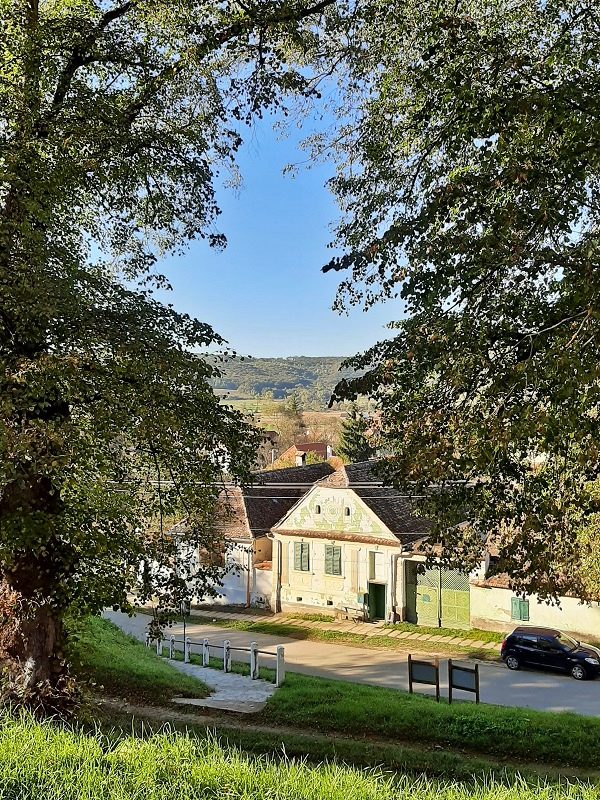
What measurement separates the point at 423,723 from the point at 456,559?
515cm

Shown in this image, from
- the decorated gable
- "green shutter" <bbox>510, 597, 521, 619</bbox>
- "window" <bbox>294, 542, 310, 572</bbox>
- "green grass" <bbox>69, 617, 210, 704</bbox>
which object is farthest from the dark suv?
"window" <bbox>294, 542, 310, 572</bbox>

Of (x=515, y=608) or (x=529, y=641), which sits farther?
(x=515, y=608)

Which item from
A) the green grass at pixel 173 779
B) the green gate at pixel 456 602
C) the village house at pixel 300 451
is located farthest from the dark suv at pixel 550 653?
the village house at pixel 300 451

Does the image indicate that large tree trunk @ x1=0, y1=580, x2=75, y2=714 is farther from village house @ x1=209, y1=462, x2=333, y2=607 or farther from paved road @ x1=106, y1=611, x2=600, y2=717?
village house @ x1=209, y1=462, x2=333, y2=607

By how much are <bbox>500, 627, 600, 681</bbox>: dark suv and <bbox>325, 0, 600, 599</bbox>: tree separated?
1401 centimetres

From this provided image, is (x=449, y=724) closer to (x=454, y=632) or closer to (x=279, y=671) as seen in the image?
(x=279, y=671)

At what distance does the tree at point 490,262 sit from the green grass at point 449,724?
3703 millimetres

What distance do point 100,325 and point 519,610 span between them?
66.9 ft

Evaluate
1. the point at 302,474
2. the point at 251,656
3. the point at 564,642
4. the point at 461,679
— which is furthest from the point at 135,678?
the point at 302,474

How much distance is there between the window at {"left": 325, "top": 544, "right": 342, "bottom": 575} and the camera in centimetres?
2780

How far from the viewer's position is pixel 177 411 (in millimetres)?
7203

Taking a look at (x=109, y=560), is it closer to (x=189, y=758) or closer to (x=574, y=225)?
(x=189, y=758)

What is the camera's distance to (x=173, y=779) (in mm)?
4121

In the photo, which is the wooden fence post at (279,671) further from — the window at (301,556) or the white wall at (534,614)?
the window at (301,556)
